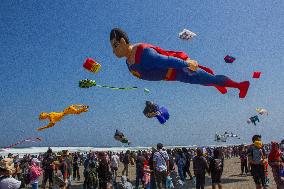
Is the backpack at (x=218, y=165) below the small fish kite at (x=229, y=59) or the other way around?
below

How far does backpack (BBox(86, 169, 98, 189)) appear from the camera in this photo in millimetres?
15562

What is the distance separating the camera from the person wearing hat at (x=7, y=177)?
6.84 metres

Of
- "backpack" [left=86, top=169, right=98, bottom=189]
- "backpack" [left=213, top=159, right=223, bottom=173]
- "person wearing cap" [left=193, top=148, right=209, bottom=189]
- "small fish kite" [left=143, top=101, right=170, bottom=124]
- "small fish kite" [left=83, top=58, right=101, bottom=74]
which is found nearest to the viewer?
"small fish kite" [left=83, top=58, right=101, bottom=74]

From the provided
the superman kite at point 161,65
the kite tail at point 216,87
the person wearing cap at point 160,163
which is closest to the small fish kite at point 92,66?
the superman kite at point 161,65

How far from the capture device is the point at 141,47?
8.09 m

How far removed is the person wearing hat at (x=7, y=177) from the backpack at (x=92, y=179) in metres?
8.70

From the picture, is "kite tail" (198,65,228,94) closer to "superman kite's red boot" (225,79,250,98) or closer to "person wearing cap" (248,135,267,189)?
"superman kite's red boot" (225,79,250,98)

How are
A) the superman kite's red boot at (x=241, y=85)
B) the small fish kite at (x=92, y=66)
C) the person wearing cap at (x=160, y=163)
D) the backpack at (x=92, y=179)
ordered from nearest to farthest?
the superman kite's red boot at (x=241, y=85), the small fish kite at (x=92, y=66), the person wearing cap at (x=160, y=163), the backpack at (x=92, y=179)

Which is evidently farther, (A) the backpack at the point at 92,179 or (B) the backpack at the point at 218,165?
(A) the backpack at the point at 92,179

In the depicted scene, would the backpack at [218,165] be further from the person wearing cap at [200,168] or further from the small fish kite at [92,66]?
the small fish kite at [92,66]

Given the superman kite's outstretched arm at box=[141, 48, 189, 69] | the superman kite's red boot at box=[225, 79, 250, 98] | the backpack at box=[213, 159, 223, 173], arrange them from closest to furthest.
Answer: the superman kite's outstretched arm at box=[141, 48, 189, 69] < the superman kite's red boot at box=[225, 79, 250, 98] < the backpack at box=[213, 159, 223, 173]

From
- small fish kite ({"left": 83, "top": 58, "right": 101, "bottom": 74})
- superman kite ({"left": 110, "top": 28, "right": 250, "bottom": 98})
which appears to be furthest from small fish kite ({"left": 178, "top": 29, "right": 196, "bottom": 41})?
small fish kite ({"left": 83, "top": 58, "right": 101, "bottom": 74})

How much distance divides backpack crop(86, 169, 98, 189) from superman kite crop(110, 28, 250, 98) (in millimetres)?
8382

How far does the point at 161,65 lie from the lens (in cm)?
812
